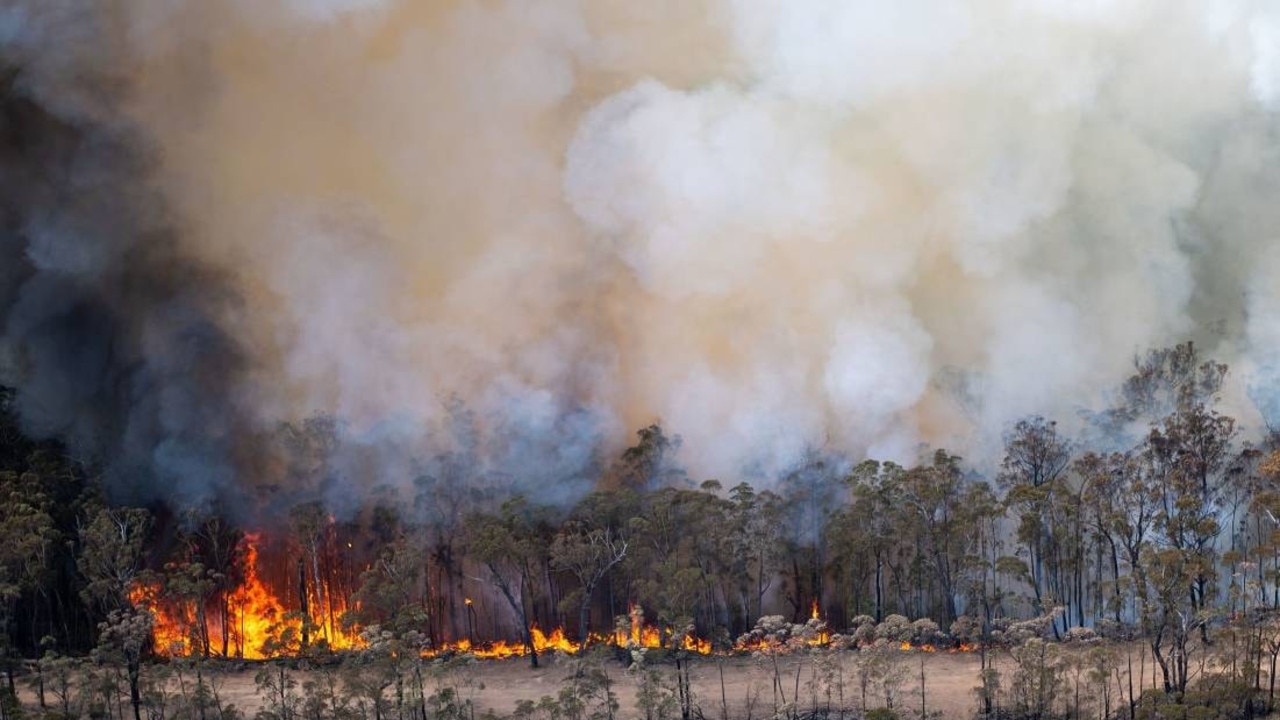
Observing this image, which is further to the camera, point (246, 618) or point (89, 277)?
point (89, 277)

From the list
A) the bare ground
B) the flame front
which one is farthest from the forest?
the bare ground

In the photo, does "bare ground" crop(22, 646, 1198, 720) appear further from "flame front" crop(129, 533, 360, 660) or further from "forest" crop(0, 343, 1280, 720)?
"flame front" crop(129, 533, 360, 660)

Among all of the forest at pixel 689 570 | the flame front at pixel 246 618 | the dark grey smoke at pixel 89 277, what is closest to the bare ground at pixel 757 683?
the forest at pixel 689 570

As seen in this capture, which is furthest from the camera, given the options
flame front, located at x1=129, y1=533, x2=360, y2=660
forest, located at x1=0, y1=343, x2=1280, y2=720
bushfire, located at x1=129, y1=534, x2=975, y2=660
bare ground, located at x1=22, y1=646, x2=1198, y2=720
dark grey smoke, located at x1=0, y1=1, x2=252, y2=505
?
dark grey smoke, located at x1=0, y1=1, x2=252, y2=505

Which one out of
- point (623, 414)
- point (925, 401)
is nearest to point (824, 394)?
point (925, 401)

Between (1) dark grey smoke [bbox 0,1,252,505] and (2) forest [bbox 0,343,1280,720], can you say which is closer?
(2) forest [bbox 0,343,1280,720]

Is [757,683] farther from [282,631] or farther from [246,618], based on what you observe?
[246,618]

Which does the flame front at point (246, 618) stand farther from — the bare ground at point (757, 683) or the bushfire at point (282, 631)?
the bare ground at point (757, 683)

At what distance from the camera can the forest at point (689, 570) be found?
54.5 m

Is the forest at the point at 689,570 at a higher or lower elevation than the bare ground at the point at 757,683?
higher

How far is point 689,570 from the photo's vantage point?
59000 mm

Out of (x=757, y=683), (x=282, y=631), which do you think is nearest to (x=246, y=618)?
(x=282, y=631)

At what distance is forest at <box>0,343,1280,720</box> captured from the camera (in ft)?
179

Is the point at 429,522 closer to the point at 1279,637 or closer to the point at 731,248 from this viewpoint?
the point at 731,248
